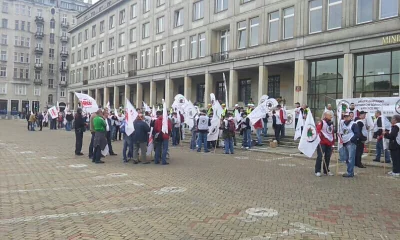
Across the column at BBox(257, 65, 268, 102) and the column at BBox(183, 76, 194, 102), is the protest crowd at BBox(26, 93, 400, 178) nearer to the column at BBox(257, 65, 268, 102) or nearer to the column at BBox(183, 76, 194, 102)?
the column at BBox(257, 65, 268, 102)

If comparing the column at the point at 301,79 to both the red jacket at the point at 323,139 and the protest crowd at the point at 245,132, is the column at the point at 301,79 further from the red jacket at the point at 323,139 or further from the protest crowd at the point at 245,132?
the red jacket at the point at 323,139

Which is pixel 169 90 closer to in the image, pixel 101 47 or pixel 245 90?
pixel 245 90

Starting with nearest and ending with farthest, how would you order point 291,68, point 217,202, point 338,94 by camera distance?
1. point 217,202
2. point 338,94
3. point 291,68

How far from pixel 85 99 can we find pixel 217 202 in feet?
33.7

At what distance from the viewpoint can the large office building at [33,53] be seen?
269ft

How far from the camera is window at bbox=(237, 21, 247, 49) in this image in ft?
104

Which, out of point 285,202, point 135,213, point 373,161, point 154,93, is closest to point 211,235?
point 135,213

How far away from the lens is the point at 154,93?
44.9 metres

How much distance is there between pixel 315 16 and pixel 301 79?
443 cm

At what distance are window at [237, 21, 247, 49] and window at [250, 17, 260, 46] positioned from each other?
73 centimetres

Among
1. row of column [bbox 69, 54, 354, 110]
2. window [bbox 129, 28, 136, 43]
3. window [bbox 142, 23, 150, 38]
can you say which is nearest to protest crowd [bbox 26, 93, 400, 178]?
row of column [bbox 69, 54, 354, 110]

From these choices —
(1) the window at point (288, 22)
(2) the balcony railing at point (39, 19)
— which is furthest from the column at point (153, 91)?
(2) the balcony railing at point (39, 19)

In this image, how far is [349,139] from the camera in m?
11.0

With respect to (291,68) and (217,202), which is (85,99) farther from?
(291,68)
